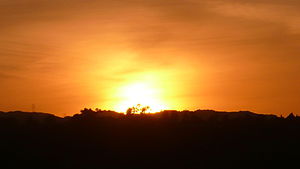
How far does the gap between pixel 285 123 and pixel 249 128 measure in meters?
2.73

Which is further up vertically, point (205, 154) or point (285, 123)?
point (285, 123)

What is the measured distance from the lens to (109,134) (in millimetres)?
31906

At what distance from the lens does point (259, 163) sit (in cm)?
3039

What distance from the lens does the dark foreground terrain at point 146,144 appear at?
29.5 m

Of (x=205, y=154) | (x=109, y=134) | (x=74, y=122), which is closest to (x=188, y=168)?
(x=205, y=154)

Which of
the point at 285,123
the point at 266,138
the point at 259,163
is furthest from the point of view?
the point at 285,123

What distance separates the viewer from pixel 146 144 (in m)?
31.2

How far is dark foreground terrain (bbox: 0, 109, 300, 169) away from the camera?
96.7 feet

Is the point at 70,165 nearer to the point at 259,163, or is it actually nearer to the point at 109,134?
the point at 109,134

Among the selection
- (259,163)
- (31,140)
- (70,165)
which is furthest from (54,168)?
(259,163)

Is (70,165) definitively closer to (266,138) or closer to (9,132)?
(9,132)

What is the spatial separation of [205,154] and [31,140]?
7.76 meters

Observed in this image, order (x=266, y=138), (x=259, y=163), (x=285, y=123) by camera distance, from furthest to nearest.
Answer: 1. (x=285, y=123)
2. (x=266, y=138)
3. (x=259, y=163)

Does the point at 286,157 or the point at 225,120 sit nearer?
the point at 286,157
